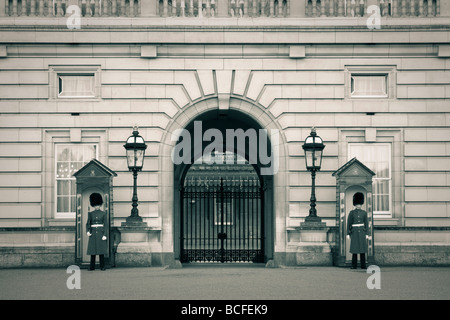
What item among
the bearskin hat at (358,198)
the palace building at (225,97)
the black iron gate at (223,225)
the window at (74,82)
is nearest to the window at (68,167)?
the palace building at (225,97)

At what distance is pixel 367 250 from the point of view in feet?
54.0

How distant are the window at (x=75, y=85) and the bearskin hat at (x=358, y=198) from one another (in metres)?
6.35

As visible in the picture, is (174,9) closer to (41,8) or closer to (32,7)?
(41,8)

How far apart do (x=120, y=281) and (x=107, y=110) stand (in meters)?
4.95

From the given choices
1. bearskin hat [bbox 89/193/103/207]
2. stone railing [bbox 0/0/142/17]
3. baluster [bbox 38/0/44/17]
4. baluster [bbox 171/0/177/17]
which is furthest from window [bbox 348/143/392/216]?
baluster [bbox 38/0/44/17]

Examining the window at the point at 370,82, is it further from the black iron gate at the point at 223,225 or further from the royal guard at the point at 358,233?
the black iron gate at the point at 223,225

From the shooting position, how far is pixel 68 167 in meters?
17.8

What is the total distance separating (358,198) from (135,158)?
15.9 feet

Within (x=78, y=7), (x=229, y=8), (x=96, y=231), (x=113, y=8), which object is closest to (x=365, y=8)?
(x=229, y=8)

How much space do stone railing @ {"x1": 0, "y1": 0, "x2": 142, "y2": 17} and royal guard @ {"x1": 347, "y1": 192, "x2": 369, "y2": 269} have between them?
6.56 meters

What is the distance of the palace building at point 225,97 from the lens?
17422 millimetres

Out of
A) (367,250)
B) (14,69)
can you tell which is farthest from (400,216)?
(14,69)

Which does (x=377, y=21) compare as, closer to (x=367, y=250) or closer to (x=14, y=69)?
(x=367, y=250)

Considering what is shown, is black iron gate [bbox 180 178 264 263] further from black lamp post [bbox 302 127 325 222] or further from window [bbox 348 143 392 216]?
window [bbox 348 143 392 216]
